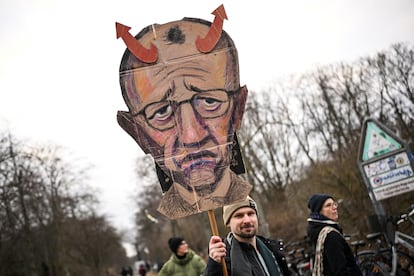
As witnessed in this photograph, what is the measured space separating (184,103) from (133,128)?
0.42 m

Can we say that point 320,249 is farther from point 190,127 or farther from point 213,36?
point 213,36

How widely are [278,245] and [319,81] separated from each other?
32.8 m

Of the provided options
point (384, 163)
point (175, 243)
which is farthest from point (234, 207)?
point (384, 163)

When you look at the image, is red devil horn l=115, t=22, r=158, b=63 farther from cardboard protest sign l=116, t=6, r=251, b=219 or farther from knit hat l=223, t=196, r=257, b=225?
knit hat l=223, t=196, r=257, b=225

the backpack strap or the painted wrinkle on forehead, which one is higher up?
the painted wrinkle on forehead

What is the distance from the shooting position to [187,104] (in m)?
3.38

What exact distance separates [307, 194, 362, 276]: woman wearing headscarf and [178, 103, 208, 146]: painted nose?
184 centimetres

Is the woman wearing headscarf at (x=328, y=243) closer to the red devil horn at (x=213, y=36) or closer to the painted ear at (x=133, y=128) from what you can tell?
the painted ear at (x=133, y=128)

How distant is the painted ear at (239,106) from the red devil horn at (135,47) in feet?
2.24

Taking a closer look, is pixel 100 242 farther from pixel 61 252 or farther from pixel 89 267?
pixel 61 252

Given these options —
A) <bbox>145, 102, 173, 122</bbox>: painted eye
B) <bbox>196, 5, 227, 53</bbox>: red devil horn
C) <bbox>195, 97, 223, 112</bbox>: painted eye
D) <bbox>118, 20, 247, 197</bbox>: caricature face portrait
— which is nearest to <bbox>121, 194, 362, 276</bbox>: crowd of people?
<bbox>118, 20, 247, 197</bbox>: caricature face portrait

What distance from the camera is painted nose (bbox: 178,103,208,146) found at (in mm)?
3340

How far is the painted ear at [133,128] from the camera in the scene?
3.33 meters

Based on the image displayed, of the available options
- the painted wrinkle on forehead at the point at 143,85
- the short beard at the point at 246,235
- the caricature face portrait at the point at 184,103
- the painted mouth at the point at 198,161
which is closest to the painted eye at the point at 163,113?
the caricature face portrait at the point at 184,103
